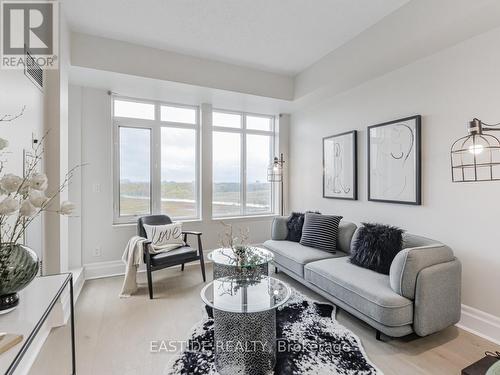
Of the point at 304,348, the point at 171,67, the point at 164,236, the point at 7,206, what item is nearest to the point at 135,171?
the point at 164,236

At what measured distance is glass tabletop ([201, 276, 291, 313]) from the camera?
1.70m

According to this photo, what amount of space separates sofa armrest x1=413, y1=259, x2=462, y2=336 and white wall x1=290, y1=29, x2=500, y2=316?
0.29 metres

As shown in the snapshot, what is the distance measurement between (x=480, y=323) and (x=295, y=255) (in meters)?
1.70

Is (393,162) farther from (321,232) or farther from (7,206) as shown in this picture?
(7,206)

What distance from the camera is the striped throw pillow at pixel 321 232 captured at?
10.4 ft

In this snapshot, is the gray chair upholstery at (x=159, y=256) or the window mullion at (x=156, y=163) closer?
the gray chair upholstery at (x=159, y=256)

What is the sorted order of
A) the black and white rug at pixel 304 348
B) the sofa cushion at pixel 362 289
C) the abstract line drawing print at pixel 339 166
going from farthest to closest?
the abstract line drawing print at pixel 339 166 → the sofa cushion at pixel 362 289 → the black and white rug at pixel 304 348

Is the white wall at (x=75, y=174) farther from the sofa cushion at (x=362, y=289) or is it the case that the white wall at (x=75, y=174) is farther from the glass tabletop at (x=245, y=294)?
the sofa cushion at (x=362, y=289)

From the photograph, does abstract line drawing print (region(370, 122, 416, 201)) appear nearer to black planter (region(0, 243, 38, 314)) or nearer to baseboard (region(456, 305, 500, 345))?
baseboard (region(456, 305, 500, 345))

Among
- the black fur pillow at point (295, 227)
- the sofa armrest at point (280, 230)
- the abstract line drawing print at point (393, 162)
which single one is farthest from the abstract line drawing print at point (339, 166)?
the sofa armrest at point (280, 230)

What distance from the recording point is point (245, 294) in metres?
1.91

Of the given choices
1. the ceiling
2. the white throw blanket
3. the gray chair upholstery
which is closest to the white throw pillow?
the gray chair upholstery

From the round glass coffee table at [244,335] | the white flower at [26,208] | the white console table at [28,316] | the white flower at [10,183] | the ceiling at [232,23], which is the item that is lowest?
the round glass coffee table at [244,335]

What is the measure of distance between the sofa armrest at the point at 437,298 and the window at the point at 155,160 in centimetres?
322
